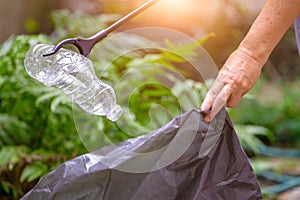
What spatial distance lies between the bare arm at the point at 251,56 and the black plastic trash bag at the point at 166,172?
5cm

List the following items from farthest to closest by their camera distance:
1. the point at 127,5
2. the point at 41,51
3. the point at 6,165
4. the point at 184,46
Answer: the point at 127,5, the point at 184,46, the point at 6,165, the point at 41,51

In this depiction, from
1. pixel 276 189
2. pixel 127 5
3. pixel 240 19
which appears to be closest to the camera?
pixel 276 189

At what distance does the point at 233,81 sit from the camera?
1566 millimetres

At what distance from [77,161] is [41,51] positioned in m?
0.32

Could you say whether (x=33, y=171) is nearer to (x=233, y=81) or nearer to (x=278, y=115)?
(x=233, y=81)

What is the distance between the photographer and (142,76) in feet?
8.96

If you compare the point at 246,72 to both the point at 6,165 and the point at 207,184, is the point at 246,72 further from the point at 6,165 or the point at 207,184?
the point at 6,165

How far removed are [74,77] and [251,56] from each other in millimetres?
485

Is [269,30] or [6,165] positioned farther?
[6,165]

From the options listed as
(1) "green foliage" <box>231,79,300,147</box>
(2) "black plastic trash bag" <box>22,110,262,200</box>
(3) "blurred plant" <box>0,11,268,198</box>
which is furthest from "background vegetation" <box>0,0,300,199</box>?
(1) "green foliage" <box>231,79,300,147</box>

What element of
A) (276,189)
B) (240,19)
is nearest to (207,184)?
(276,189)

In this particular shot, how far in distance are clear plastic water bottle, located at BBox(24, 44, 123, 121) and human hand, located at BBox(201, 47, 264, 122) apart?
10.2 inches

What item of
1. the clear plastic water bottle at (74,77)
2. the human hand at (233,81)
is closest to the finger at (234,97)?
the human hand at (233,81)

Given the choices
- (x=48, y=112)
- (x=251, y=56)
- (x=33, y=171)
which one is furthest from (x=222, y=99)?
(x=48, y=112)
